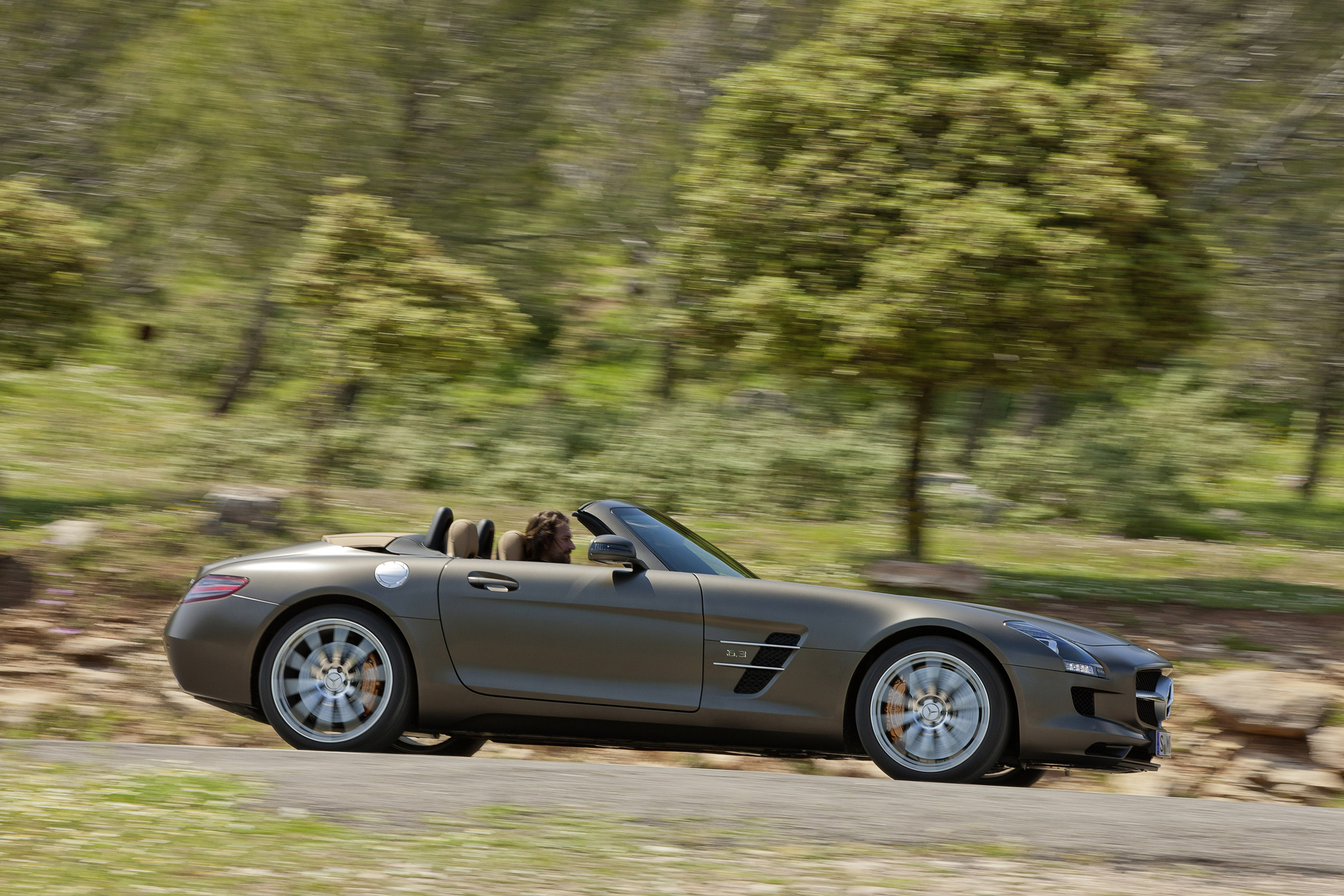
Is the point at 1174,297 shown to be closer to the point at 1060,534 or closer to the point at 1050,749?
the point at 1060,534

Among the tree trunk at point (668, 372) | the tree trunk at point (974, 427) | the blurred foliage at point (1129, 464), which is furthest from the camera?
the tree trunk at point (668, 372)

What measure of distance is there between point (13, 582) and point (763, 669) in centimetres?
698

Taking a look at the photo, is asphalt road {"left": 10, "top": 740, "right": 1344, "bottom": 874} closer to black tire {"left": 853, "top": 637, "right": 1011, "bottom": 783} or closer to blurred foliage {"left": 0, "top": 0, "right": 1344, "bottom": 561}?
black tire {"left": 853, "top": 637, "right": 1011, "bottom": 783}

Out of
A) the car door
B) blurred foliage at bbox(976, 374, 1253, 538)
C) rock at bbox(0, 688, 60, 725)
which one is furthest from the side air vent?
blurred foliage at bbox(976, 374, 1253, 538)

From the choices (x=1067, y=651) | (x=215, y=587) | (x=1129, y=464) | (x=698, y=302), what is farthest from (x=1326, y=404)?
(x=215, y=587)

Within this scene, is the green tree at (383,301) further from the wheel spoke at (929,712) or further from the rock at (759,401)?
the wheel spoke at (929,712)

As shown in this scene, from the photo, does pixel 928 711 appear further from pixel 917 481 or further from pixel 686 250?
Answer: pixel 686 250

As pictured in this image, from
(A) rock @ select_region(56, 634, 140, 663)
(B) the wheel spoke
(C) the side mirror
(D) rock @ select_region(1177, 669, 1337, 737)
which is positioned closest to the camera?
(B) the wheel spoke

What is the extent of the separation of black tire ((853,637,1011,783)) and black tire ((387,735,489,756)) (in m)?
2.16

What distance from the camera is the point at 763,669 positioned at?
5820 mm

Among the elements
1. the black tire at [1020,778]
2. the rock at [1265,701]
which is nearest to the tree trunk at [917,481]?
the rock at [1265,701]

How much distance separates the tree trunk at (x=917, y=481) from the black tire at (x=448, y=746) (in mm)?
6190

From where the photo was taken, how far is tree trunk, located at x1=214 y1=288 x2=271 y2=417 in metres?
19.2

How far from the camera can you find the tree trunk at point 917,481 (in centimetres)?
1248
